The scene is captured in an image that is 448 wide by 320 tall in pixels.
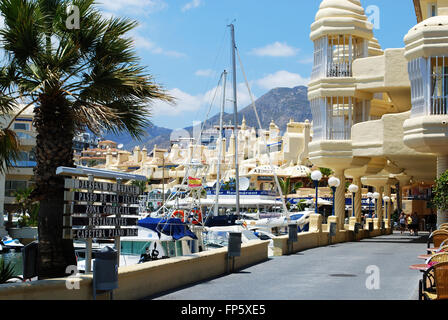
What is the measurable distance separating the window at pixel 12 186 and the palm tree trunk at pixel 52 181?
44847 mm

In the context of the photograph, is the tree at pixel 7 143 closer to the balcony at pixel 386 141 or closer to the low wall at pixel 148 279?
the low wall at pixel 148 279

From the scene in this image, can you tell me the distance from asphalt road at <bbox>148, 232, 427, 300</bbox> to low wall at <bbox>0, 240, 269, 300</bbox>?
0.87 feet

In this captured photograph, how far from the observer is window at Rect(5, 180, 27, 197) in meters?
55.7

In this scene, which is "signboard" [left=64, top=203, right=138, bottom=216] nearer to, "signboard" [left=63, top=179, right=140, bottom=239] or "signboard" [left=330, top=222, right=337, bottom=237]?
"signboard" [left=63, top=179, right=140, bottom=239]

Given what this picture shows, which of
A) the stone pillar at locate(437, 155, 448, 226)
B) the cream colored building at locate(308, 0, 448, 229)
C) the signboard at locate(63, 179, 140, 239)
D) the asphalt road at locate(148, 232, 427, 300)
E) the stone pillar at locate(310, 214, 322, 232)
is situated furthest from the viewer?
the cream colored building at locate(308, 0, 448, 229)

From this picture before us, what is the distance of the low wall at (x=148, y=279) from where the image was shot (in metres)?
8.62

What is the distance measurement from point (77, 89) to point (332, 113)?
23.7 m

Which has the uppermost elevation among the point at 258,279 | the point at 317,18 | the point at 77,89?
the point at 317,18

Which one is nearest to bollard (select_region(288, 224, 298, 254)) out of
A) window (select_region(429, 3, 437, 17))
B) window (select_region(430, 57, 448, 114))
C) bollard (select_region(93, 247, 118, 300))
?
window (select_region(430, 57, 448, 114))

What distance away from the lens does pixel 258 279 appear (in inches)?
594
